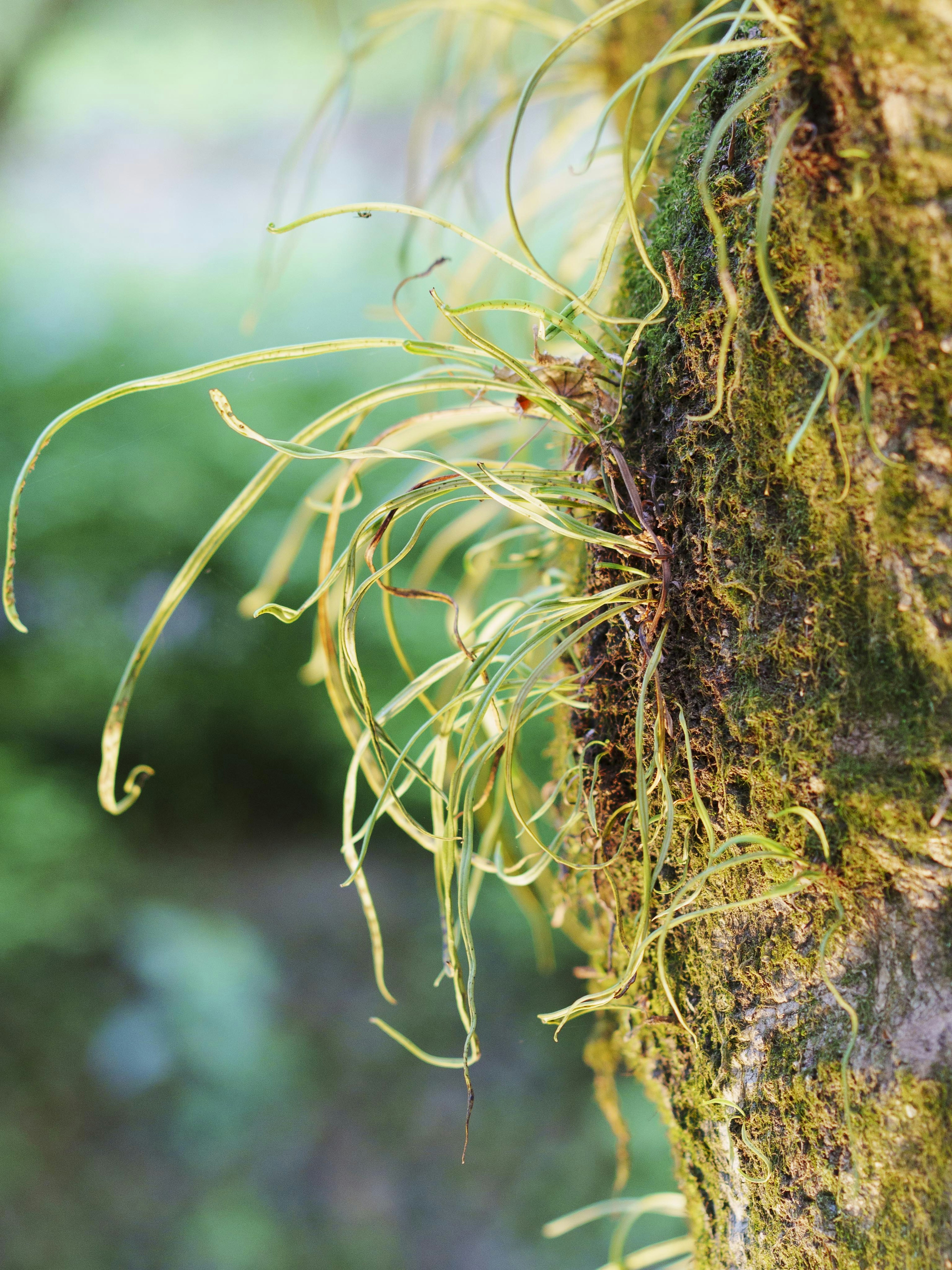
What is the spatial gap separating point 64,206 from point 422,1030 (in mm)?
1702

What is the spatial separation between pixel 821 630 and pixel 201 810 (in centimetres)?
147

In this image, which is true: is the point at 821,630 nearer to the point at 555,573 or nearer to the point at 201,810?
the point at 555,573

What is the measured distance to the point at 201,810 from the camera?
1.51m

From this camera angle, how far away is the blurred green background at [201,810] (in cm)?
110

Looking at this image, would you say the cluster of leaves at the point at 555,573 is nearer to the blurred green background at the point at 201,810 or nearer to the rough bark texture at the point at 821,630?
the rough bark texture at the point at 821,630

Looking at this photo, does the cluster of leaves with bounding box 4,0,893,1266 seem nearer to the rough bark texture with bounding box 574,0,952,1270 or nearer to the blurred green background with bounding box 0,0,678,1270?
the rough bark texture with bounding box 574,0,952,1270

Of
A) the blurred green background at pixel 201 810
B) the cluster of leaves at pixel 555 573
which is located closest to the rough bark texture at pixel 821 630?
the cluster of leaves at pixel 555 573

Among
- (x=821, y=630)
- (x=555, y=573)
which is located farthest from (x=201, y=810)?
(x=821, y=630)

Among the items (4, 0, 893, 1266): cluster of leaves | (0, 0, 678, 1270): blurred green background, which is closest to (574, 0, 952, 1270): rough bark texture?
(4, 0, 893, 1266): cluster of leaves

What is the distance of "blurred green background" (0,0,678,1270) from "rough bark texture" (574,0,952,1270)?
40.6 inches

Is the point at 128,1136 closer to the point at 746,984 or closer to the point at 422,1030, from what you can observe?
the point at 422,1030

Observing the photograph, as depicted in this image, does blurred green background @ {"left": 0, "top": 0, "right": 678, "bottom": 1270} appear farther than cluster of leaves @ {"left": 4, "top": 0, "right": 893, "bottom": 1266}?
Yes

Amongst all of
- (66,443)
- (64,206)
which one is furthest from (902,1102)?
(64,206)

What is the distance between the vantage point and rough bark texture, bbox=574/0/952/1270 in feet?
0.59
